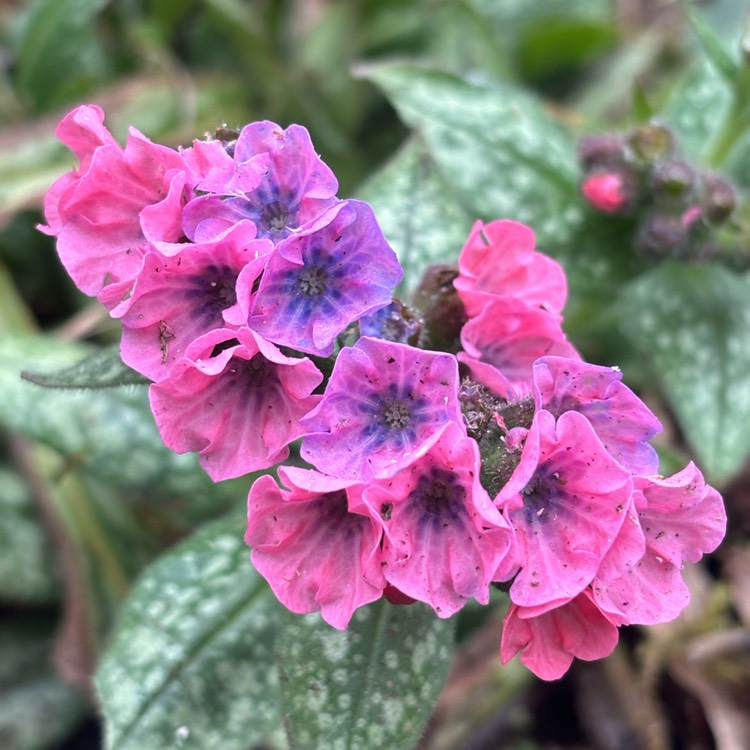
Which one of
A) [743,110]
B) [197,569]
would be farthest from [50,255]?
[743,110]

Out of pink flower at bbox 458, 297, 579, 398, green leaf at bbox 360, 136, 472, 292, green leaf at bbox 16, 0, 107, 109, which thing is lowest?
green leaf at bbox 16, 0, 107, 109

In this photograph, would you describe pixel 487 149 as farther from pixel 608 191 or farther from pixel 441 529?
pixel 441 529

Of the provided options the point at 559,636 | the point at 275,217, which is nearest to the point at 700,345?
the point at 559,636

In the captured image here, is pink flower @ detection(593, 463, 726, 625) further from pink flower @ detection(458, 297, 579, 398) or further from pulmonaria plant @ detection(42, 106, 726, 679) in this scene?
pink flower @ detection(458, 297, 579, 398)

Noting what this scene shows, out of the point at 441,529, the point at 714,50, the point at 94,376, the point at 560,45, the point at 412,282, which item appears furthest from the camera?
the point at 560,45

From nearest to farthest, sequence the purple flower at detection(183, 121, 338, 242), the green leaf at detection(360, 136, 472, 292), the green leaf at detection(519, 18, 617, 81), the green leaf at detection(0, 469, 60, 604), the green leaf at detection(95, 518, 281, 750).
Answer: the purple flower at detection(183, 121, 338, 242), the green leaf at detection(95, 518, 281, 750), the green leaf at detection(360, 136, 472, 292), the green leaf at detection(0, 469, 60, 604), the green leaf at detection(519, 18, 617, 81)

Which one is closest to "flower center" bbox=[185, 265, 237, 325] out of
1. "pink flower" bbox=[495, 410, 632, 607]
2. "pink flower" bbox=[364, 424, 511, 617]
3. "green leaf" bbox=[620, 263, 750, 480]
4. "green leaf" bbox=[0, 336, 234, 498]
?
"pink flower" bbox=[364, 424, 511, 617]

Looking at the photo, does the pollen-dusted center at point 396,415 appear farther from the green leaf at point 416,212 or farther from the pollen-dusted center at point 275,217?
the green leaf at point 416,212
